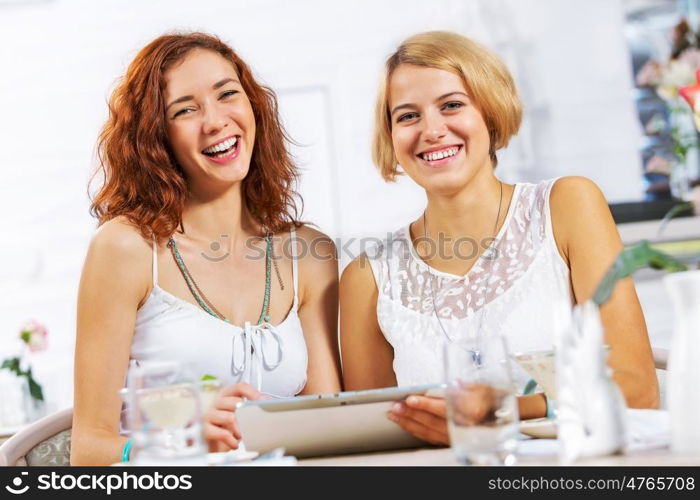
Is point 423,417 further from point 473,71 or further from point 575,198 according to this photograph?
point 473,71

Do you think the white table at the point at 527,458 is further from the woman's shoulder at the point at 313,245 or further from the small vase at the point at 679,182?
the small vase at the point at 679,182

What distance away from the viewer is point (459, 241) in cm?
218

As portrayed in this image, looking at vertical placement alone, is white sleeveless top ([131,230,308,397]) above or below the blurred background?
below

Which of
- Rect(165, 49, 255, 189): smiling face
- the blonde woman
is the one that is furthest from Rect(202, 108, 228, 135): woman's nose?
the blonde woman

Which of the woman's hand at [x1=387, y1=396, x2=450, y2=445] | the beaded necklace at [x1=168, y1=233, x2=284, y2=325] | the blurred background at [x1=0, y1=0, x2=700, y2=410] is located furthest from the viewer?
the blurred background at [x1=0, y1=0, x2=700, y2=410]

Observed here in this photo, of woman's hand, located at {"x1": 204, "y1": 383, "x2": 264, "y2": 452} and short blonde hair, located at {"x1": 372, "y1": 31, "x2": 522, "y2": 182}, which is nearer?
woman's hand, located at {"x1": 204, "y1": 383, "x2": 264, "y2": 452}

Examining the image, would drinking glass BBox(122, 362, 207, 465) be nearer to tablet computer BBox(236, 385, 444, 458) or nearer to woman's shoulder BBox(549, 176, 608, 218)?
tablet computer BBox(236, 385, 444, 458)

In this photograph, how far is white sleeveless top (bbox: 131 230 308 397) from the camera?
2.10m

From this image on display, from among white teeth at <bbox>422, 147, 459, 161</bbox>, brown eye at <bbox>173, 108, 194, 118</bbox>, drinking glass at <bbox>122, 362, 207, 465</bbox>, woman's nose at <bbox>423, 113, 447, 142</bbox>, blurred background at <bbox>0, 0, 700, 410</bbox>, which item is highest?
blurred background at <bbox>0, 0, 700, 410</bbox>

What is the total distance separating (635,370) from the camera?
1.73 metres

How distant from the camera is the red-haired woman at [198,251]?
2074 millimetres

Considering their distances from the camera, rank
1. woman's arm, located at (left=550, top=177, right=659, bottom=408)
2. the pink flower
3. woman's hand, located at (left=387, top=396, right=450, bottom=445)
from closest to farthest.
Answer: woman's hand, located at (left=387, top=396, right=450, bottom=445) < woman's arm, located at (left=550, top=177, right=659, bottom=408) < the pink flower

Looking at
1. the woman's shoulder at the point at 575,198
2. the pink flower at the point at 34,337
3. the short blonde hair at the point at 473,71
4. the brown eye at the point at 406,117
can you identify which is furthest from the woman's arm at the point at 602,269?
the pink flower at the point at 34,337
